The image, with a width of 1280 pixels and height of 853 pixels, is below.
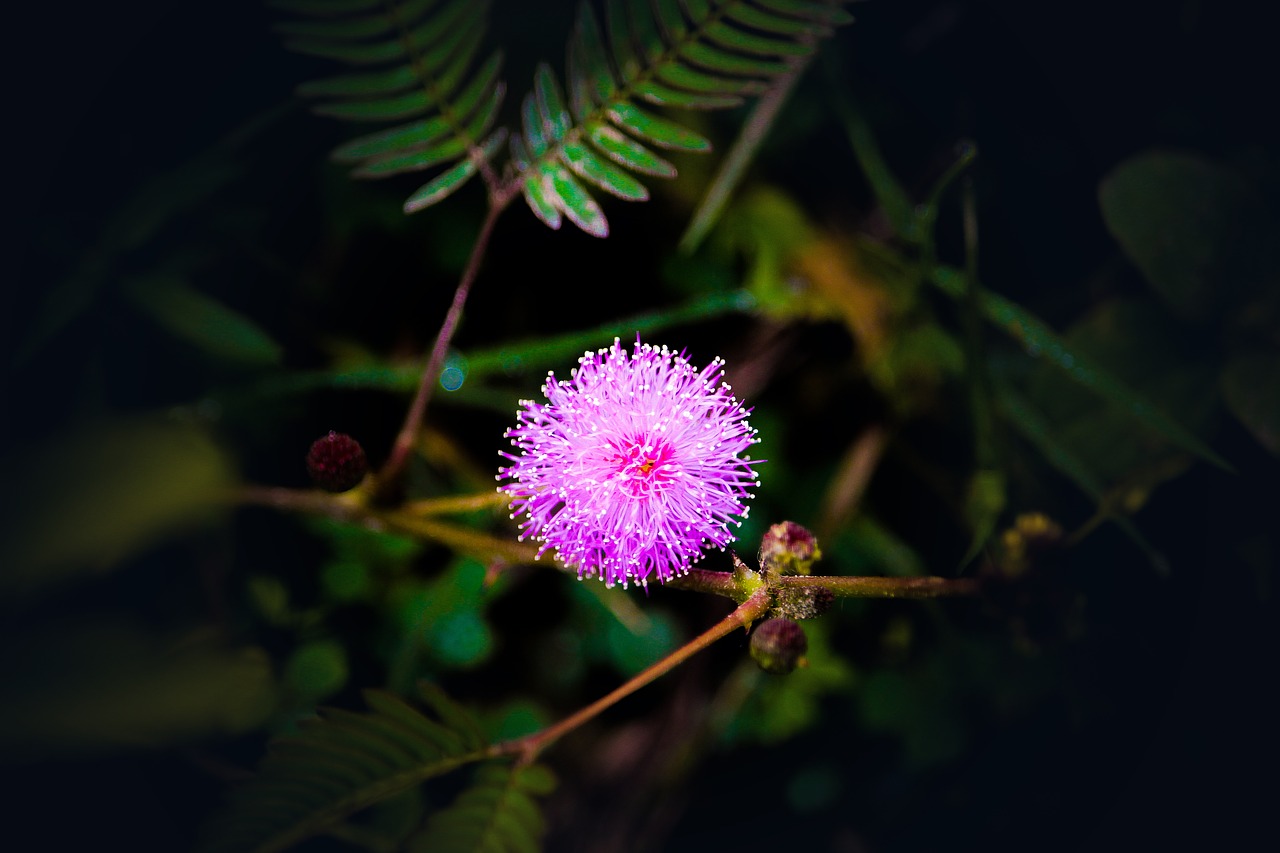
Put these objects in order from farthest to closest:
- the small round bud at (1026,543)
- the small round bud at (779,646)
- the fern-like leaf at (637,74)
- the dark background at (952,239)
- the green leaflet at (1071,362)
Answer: the dark background at (952,239) < the green leaflet at (1071,362) < the small round bud at (1026,543) < the fern-like leaf at (637,74) < the small round bud at (779,646)

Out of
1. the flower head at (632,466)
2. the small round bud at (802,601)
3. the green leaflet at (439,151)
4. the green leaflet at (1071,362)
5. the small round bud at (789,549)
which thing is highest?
the green leaflet at (439,151)

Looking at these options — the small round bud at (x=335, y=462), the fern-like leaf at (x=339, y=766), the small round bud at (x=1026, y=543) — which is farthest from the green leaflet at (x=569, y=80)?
the small round bud at (x=1026, y=543)

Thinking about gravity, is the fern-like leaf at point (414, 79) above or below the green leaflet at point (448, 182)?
above

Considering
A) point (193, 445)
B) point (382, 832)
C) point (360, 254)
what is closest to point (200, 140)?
point (360, 254)

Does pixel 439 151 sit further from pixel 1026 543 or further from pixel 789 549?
pixel 1026 543

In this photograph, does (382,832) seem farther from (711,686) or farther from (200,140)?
(200,140)

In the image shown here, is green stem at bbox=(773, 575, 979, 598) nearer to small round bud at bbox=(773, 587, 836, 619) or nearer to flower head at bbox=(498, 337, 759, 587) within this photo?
small round bud at bbox=(773, 587, 836, 619)

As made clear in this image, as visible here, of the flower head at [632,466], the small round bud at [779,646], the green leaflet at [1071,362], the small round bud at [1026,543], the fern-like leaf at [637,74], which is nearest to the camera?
the small round bud at [779,646]

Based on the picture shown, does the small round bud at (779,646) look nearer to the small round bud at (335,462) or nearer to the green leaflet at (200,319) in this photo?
the small round bud at (335,462)
